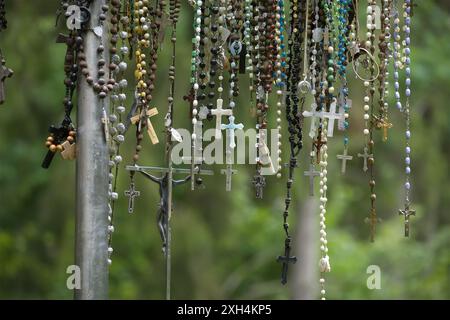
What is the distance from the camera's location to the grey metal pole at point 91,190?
13.2 feet

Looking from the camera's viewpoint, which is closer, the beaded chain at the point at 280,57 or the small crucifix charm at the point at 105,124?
the small crucifix charm at the point at 105,124

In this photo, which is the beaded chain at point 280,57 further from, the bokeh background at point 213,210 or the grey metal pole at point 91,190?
the bokeh background at point 213,210

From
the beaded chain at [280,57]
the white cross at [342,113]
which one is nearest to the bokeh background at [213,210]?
the beaded chain at [280,57]

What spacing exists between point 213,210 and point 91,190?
4.78 m

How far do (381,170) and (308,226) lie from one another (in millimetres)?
2180

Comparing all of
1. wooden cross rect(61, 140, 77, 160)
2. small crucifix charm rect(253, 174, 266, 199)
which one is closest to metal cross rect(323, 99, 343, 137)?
small crucifix charm rect(253, 174, 266, 199)

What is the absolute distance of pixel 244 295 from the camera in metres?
10.9

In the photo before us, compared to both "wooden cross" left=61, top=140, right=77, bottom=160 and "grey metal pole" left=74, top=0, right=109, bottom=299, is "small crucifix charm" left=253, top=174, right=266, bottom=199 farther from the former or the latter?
"wooden cross" left=61, top=140, right=77, bottom=160

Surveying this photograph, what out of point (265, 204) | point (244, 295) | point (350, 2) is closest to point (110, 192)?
point (350, 2)

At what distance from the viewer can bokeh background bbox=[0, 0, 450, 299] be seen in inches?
337

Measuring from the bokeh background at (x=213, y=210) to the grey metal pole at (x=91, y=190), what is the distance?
3.38 metres

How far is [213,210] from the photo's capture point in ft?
28.8

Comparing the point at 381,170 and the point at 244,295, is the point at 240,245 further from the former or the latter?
the point at 381,170

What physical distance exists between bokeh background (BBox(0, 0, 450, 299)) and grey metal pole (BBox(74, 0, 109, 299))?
3.38 meters
